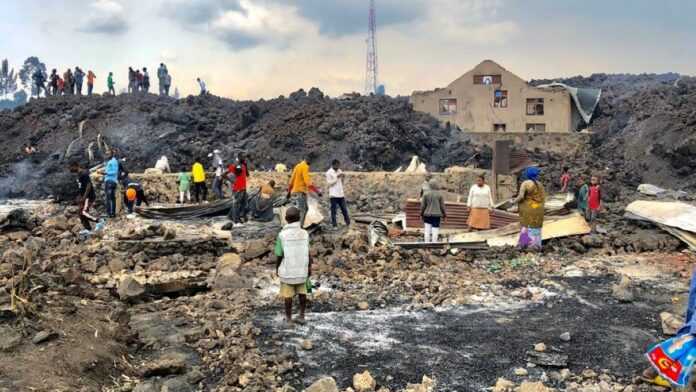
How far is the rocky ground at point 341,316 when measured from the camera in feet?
16.3

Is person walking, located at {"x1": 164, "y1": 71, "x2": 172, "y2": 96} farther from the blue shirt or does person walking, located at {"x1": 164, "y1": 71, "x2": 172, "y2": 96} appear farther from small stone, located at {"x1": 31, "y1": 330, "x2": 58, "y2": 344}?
small stone, located at {"x1": 31, "y1": 330, "x2": 58, "y2": 344}

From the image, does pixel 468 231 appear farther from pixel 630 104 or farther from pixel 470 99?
pixel 630 104

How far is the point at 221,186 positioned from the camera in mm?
16797

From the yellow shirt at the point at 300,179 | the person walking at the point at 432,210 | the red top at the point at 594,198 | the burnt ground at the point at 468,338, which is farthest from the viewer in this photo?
the red top at the point at 594,198

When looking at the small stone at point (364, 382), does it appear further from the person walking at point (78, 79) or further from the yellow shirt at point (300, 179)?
the person walking at point (78, 79)

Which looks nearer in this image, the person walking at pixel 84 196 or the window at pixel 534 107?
the person walking at pixel 84 196

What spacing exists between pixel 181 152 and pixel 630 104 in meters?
24.5

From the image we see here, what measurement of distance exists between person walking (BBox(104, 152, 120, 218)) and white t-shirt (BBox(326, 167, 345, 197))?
489 cm

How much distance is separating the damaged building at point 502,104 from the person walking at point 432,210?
22870 mm

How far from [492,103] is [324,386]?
30.3 meters

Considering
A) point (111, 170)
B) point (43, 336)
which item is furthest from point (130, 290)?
point (111, 170)

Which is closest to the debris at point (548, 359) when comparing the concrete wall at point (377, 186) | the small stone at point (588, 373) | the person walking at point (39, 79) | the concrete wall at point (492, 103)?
the small stone at point (588, 373)

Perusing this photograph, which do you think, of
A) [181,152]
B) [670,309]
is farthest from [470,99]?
[670,309]

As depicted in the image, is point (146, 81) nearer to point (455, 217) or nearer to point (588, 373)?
point (455, 217)
